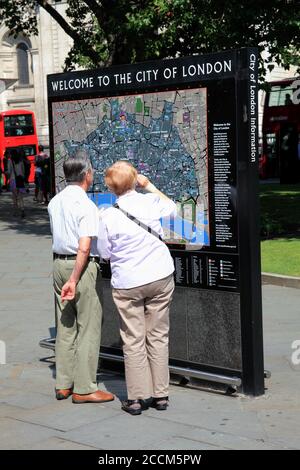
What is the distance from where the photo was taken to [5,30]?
6166 centimetres

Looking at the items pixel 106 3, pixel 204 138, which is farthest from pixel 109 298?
pixel 106 3

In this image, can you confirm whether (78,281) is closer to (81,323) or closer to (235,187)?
(81,323)

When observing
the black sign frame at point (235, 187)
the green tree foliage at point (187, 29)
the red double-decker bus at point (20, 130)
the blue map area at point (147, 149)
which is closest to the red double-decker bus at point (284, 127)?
the red double-decker bus at point (20, 130)

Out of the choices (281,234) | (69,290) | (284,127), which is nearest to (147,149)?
(69,290)

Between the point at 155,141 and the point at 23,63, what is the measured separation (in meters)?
58.8

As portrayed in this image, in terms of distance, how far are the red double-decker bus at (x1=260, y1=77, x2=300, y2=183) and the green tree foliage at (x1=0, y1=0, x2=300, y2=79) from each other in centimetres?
1423

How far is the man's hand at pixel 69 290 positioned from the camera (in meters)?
5.73

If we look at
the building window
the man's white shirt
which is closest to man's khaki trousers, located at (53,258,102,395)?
the man's white shirt

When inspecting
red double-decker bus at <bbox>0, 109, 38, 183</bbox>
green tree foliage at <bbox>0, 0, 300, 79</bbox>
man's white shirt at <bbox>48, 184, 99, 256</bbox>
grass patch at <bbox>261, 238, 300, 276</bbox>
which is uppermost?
green tree foliage at <bbox>0, 0, 300, 79</bbox>

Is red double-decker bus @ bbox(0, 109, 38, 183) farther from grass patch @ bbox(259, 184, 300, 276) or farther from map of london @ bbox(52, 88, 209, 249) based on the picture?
map of london @ bbox(52, 88, 209, 249)

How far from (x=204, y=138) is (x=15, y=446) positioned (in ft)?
8.35

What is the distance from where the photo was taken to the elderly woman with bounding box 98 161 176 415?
558cm

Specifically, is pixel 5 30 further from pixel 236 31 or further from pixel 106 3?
pixel 236 31

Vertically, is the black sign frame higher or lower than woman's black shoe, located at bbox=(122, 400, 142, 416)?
higher
